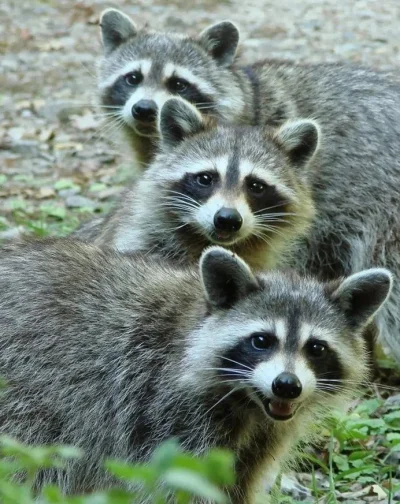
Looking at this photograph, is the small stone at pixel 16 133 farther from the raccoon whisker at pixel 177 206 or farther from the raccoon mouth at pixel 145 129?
the raccoon whisker at pixel 177 206

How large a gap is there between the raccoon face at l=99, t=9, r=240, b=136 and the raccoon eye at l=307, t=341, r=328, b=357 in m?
2.74

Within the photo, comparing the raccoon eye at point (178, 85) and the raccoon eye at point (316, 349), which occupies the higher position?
the raccoon eye at point (316, 349)

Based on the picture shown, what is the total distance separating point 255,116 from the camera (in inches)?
246

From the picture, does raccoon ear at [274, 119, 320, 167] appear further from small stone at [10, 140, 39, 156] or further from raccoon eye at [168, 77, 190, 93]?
small stone at [10, 140, 39, 156]

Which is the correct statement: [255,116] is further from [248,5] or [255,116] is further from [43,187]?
[248,5]

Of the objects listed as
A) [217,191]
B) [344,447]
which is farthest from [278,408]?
[217,191]

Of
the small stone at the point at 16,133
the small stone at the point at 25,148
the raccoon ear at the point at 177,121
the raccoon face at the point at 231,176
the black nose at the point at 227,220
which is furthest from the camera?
the small stone at the point at 16,133

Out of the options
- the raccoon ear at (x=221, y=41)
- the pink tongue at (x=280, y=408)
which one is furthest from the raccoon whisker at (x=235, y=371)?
the raccoon ear at (x=221, y=41)

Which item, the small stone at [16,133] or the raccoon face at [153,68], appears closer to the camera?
the raccoon face at [153,68]

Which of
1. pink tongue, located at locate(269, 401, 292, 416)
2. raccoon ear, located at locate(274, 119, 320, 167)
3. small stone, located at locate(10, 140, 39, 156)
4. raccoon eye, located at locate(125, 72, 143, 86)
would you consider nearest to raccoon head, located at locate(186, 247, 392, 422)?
pink tongue, located at locate(269, 401, 292, 416)

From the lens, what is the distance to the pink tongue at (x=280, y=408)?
346 centimetres

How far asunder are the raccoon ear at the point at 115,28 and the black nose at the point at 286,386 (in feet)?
12.4


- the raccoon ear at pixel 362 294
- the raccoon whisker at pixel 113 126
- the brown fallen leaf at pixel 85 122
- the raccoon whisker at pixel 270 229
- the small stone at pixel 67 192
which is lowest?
the brown fallen leaf at pixel 85 122

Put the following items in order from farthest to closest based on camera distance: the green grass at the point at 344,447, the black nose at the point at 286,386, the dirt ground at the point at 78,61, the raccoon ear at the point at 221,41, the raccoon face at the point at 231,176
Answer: the dirt ground at the point at 78,61 < the raccoon ear at the point at 221,41 < the raccoon face at the point at 231,176 < the green grass at the point at 344,447 < the black nose at the point at 286,386
